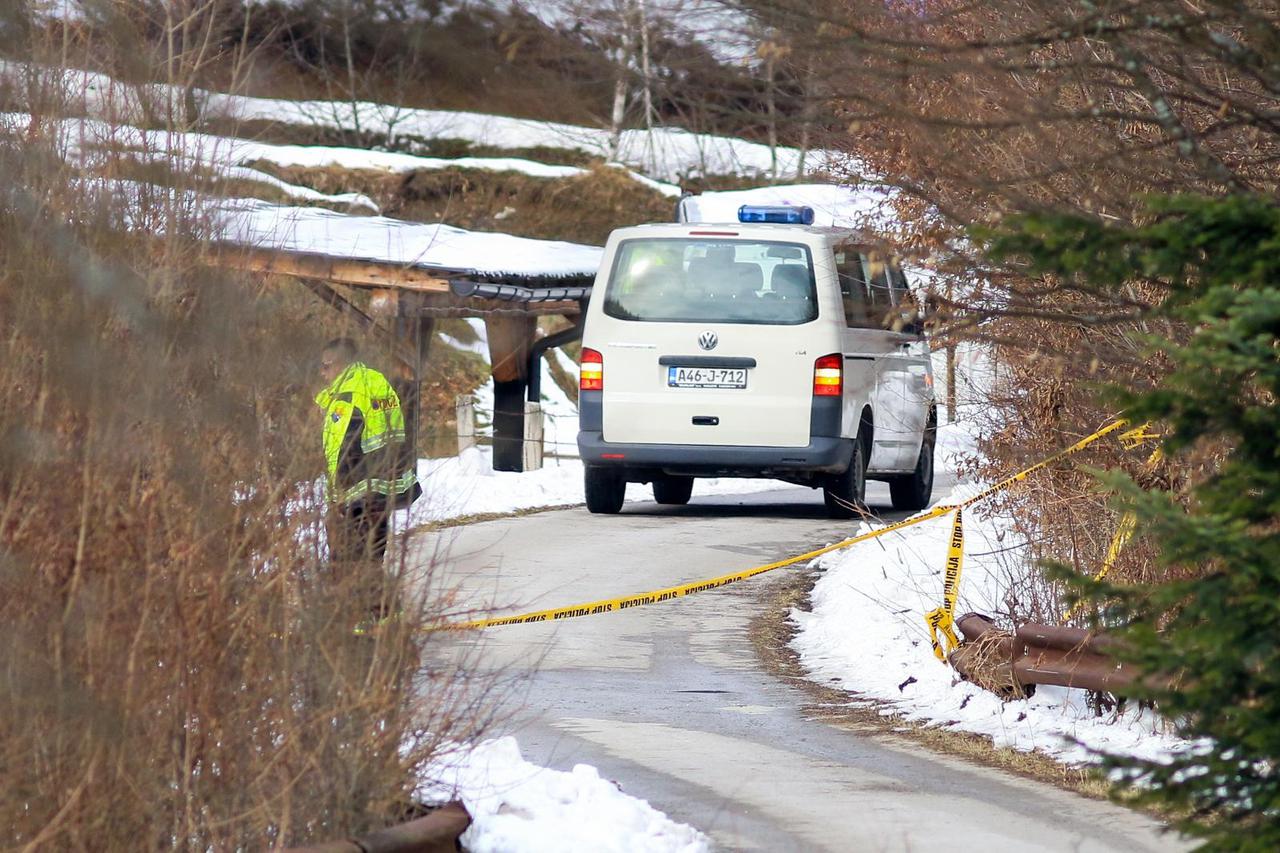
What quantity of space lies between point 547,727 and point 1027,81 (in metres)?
3.49

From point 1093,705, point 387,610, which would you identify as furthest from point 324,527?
point 1093,705

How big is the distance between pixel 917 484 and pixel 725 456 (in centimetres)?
337

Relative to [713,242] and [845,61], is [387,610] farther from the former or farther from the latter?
[713,242]

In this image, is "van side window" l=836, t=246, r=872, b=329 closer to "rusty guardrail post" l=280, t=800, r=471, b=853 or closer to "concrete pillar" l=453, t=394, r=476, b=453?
"concrete pillar" l=453, t=394, r=476, b=453

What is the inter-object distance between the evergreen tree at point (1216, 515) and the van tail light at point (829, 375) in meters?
10.6

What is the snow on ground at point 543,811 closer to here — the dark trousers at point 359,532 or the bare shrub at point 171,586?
the bare shrub at point 171,586

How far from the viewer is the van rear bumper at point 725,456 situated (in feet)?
47.8

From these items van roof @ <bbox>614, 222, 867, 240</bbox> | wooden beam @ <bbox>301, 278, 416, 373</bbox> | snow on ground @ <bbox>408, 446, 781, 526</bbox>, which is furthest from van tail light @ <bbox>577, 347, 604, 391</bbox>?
wooden beam @ <bbox>301, 278, 416, 373</bbox>

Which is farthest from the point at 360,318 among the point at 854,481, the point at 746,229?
the point at 854,481

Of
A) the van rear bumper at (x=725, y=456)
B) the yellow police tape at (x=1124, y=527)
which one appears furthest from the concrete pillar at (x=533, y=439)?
the yellow police tape at (x=1124, y=527)

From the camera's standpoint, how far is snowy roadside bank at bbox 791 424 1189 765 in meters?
7.29

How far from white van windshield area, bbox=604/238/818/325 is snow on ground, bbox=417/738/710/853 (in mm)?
8739

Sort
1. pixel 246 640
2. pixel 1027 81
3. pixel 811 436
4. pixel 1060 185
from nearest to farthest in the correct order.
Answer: pixel 246 640, pixel 1027 81, pixel 1060 185, pixel 811 436

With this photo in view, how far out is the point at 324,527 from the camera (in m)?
5.23
